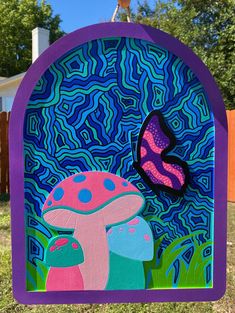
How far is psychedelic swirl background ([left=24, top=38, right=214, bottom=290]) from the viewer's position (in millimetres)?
1871

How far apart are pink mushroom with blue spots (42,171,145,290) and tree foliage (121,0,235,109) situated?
1029 cm

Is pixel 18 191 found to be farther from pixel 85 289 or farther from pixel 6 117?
pixel 6 117

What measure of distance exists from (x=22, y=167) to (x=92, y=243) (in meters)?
0.51

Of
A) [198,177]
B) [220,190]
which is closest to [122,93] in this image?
[198,177]

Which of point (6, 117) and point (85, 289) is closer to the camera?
point (85, 289)

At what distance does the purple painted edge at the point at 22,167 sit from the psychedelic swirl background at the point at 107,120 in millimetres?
29

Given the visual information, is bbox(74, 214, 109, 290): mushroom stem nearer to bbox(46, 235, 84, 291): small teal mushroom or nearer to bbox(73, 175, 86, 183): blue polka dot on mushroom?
bbox(46, 235, 84, 291): small teal mushroom

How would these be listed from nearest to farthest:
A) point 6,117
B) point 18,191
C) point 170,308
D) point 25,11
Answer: point 18,191, point 170,308, point 6,117, point 25,11

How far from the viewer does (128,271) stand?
1.94 metres

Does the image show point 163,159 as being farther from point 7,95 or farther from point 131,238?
point 7,95

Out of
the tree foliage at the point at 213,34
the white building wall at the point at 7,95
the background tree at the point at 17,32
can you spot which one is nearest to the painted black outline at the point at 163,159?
the tree foliage at the point at 213,34

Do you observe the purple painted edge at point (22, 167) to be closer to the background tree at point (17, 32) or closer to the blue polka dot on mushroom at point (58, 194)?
the blue polka dot on mushroom at point (58, 194)

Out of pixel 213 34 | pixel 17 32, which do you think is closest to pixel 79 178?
pixel 213 34

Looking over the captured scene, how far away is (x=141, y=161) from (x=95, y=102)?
37cm
